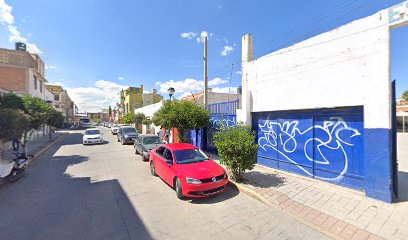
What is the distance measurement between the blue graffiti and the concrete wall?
1.87 ft

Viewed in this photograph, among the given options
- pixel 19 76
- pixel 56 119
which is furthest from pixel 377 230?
pixel 19 76

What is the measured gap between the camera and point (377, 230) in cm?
395

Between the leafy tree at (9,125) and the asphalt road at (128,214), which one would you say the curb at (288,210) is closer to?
the asphalt road at (128,214)

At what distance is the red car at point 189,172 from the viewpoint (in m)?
5.44

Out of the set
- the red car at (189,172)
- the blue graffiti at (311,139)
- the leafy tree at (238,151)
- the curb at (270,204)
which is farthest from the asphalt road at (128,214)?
the blue graffiti at (311,139)

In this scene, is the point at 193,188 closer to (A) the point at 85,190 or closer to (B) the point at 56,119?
(A) the point at 85,190

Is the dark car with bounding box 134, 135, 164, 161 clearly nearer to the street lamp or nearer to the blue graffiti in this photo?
the street lamp

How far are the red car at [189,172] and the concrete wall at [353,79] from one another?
375 cm

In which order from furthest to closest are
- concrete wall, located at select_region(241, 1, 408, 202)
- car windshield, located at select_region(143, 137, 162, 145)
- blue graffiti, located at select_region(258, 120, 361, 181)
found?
1. car windshield, located at select_region(143, 137, 162, 145)
2. blue graffiti, located at select_region(258, 120, 361, 181)
3. concrete wall, located at select_region(241, 1, 408, 202)

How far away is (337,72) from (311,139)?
229 cm

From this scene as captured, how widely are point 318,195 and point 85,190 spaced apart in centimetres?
725

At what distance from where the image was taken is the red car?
544 cm

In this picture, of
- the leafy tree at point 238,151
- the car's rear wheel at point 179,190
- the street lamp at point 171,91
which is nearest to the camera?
the car's rear wheel at point 179,190

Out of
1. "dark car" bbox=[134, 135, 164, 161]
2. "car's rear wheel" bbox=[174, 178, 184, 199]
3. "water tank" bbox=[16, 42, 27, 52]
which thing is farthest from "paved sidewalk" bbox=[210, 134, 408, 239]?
"water tank" bbox=[16, 42, 27, 52]
